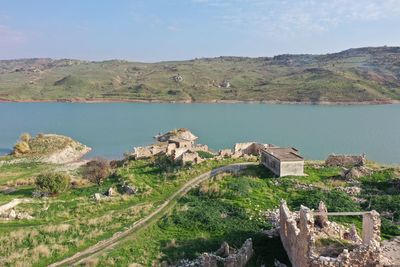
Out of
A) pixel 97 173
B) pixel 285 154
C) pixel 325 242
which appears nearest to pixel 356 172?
pixel 285 154

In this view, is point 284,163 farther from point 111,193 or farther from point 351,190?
point 111,193

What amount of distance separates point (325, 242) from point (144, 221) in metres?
13.7

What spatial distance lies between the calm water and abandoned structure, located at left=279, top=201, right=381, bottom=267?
51.7 metres

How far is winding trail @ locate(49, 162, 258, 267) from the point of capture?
78.5ft

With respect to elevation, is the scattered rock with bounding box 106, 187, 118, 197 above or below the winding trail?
below

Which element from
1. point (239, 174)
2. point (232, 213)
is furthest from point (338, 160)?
point (232, 213)

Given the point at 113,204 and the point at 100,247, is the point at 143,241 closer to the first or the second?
the point at 100,247

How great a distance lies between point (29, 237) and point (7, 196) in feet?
51.8

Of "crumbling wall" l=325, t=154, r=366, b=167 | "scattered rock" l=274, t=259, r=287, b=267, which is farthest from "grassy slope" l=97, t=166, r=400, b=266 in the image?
"crumbling wall" l=325, t=154, r=366, b=167

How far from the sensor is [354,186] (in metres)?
33.6

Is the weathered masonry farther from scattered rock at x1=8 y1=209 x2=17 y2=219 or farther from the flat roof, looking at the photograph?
scattered rock at x1=8 y1=209 x2=17 y2=219

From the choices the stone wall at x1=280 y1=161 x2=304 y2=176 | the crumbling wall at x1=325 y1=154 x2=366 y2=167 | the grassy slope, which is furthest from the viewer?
the crumbling wall at x1=325 y1=154 x2=366 y2=167

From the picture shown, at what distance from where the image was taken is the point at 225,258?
71.7ft

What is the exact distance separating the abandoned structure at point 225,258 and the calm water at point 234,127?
5233 centimetres
